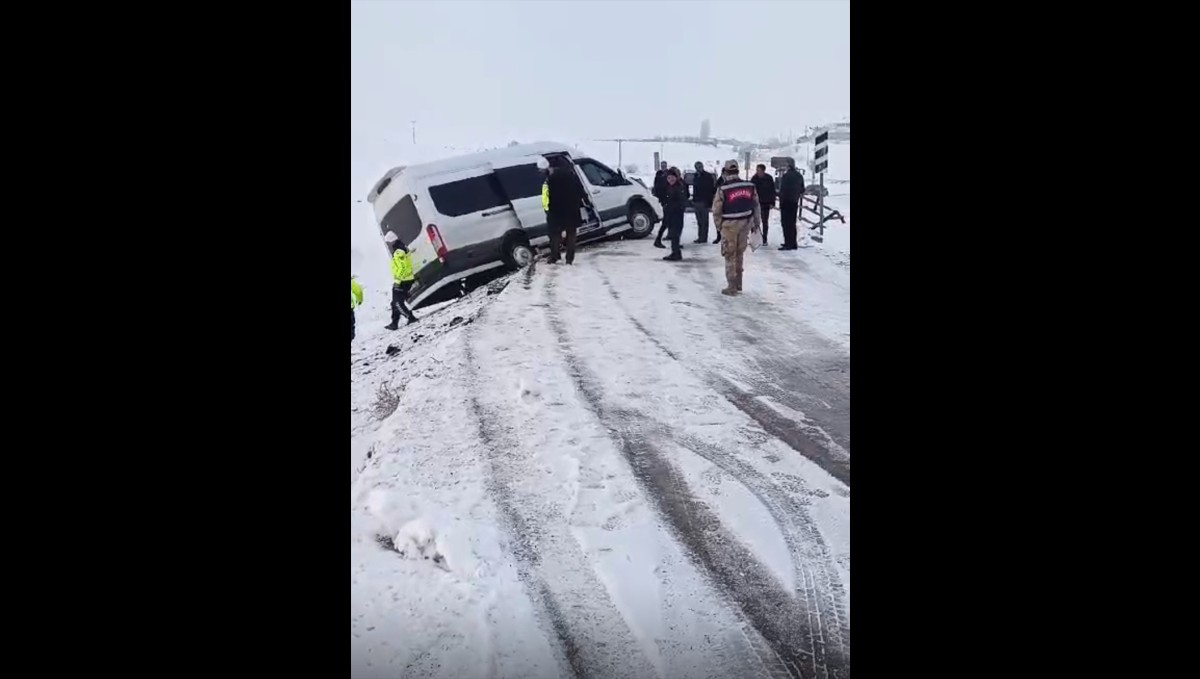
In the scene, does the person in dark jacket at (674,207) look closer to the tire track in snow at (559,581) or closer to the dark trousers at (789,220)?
the dark trousers at (789,220)

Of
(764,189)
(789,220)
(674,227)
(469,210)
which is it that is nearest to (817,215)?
(789,220)

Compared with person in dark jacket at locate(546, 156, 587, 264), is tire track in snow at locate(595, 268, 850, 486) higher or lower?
lower

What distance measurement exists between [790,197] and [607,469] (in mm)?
1842

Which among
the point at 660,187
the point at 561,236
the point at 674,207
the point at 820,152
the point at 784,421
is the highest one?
the point at 820,152

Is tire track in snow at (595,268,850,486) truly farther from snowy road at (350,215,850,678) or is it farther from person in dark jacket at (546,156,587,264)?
person in dark jacket at (546,156,587,264)

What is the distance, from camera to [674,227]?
4.08 metres

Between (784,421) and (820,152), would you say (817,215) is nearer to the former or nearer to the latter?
(820,152)

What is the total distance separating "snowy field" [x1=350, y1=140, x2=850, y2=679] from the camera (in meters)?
2.79

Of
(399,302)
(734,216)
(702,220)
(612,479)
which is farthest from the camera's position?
(702,220)

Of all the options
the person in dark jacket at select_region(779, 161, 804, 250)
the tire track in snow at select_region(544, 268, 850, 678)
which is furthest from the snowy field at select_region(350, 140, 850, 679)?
the person in dark jacket at select_region(779, 161, 804, 250)

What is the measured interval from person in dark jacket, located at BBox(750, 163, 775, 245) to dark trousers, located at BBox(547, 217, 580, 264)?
92cm

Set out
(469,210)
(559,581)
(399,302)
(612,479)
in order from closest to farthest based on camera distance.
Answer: (559,581) → (612,479) → (399,302) → (469,210)

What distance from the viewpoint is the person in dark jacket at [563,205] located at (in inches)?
152
